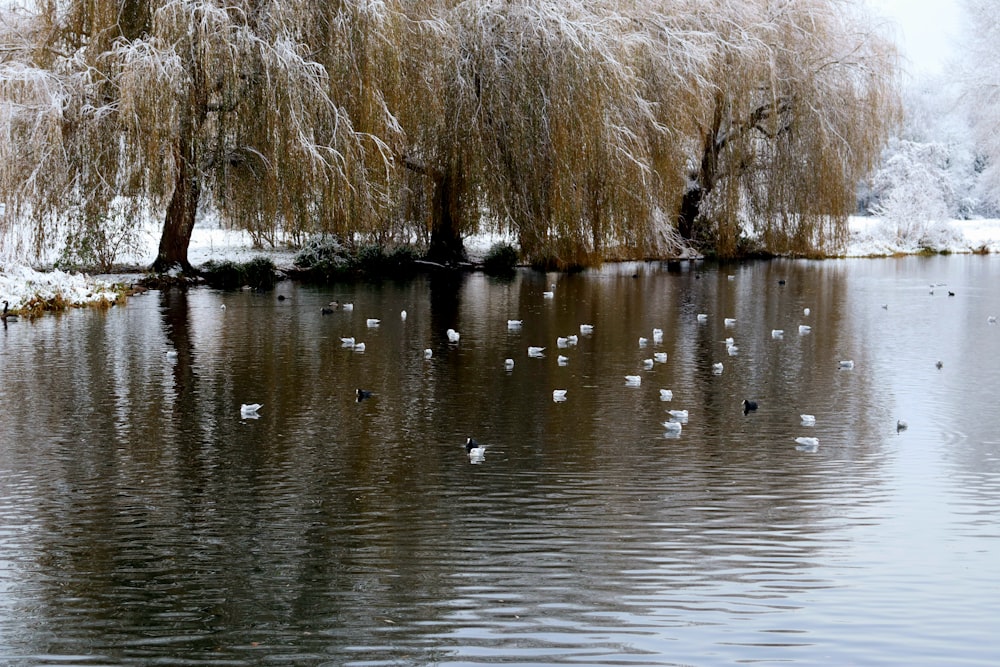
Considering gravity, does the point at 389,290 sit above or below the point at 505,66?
below

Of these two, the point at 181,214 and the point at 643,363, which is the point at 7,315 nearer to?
the point at 181,214

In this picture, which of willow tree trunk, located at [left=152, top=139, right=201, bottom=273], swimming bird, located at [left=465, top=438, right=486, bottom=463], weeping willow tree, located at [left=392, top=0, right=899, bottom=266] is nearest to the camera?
swimming bird, located at [left=465, top=438, right=486, bottom=463]

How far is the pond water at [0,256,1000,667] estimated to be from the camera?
3904mm

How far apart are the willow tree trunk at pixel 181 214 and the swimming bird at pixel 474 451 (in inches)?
413

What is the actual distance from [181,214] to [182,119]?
1.95 metres

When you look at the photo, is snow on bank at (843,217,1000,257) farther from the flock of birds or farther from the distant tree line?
the flock of birds

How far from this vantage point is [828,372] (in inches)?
375

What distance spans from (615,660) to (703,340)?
804 cm

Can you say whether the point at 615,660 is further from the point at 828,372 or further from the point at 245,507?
the point at 828,372

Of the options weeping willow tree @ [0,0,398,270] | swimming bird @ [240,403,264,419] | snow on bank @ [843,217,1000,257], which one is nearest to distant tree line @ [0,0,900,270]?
weeping willow tree @ [0,0,398,270]

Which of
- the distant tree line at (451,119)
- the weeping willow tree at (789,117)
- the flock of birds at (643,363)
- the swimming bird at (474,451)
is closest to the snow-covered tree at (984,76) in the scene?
the distant tree line at (451,119)

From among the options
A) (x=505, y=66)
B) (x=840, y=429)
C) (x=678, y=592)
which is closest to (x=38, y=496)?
(x=678, y=592)

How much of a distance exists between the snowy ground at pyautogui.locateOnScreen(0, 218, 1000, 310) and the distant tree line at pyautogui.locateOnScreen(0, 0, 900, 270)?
3.59 ft

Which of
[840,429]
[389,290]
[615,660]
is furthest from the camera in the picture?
[389,290]
